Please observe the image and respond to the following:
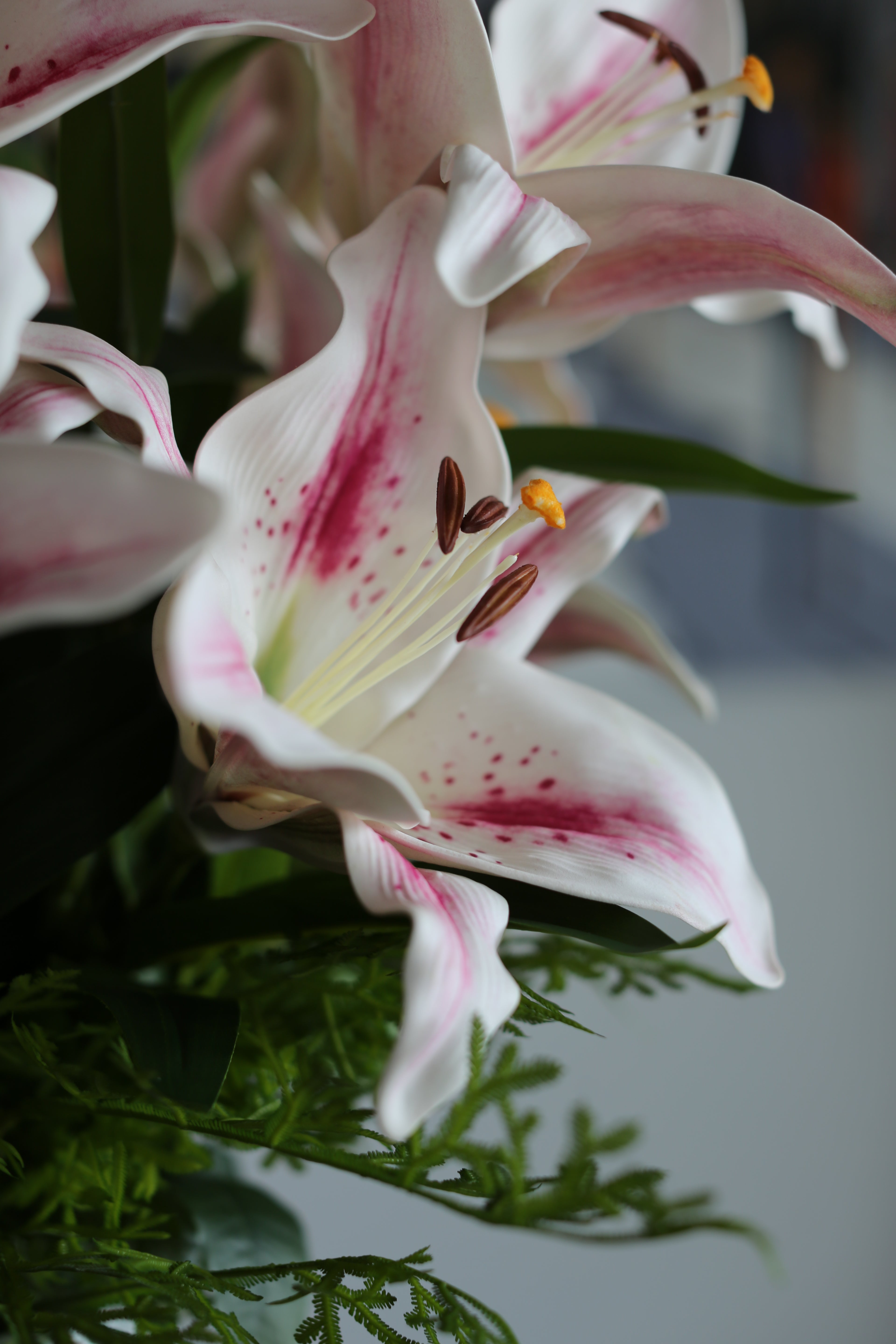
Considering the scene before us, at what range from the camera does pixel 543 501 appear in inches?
9.7

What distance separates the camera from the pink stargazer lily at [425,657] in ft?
0.65

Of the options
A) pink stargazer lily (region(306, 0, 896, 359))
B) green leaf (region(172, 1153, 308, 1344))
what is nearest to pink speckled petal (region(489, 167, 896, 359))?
pink stargazer lily (region(306, 0, 896, 359))

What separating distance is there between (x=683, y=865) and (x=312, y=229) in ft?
1.13

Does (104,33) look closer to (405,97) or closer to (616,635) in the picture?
(405,97)

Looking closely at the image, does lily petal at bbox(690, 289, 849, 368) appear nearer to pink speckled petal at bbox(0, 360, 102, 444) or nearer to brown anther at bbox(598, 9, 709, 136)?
brown anther at bbox(598, 9, 709, 136)

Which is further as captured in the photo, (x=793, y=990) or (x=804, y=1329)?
(x=793, y=990)

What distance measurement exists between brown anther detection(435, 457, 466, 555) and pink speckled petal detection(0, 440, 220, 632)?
10 cm

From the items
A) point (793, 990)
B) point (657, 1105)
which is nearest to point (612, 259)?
point (657, 1105)

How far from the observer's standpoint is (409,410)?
24cm

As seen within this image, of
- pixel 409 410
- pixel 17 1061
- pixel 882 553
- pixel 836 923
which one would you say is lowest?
pixel 882 553

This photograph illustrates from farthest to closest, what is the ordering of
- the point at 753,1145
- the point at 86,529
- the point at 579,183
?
1. the point at 753,1145
2. the point at 579,183
3. the point at 86,529

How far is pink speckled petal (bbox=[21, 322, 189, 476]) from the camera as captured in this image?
0.60 ft

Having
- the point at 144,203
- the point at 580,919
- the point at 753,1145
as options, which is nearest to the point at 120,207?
the point at 144,203

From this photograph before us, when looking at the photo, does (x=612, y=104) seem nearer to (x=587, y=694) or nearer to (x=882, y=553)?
(x=587, y=694)
